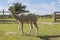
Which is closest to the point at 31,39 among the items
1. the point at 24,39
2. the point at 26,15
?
the point at 24,39

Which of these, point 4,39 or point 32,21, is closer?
point 4,39

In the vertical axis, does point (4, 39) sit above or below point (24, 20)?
below

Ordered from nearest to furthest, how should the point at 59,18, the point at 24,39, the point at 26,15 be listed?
the point at 24,39
the point at 26,15
the point at 59,18

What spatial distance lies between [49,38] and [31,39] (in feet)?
3.22

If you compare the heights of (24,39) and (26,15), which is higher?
(26,15)

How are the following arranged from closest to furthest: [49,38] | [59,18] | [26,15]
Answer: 1. [49,38]
2. [26,15]
3. [59,18]

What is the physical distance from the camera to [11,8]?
8789 mm

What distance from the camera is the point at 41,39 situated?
27.6ft

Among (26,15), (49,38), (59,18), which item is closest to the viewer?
(49,38)

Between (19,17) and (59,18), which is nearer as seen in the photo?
(19,17)

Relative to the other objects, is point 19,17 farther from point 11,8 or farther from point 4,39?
point 4,39

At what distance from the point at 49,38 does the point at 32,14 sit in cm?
149

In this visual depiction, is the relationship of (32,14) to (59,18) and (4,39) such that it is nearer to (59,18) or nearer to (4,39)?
(4,39)

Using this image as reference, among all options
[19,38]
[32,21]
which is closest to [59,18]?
[32,21]
